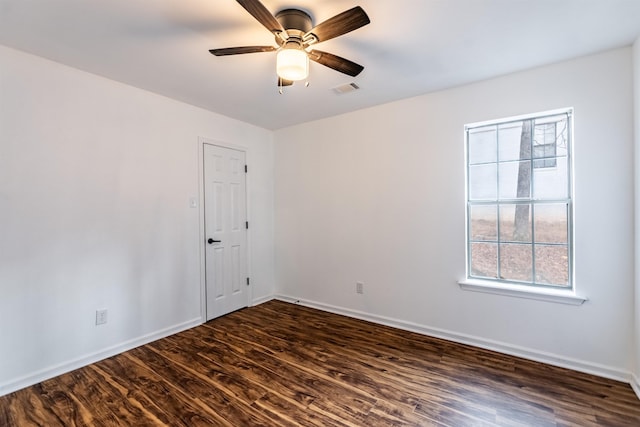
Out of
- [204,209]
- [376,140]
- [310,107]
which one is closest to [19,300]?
[204,209]

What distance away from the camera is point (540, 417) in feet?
6.00

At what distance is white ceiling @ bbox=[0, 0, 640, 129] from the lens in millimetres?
1727

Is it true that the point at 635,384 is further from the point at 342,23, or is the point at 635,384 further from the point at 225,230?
the point at 225,230

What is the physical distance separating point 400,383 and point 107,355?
8.36 feet

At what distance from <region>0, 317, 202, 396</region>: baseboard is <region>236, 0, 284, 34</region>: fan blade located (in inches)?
116

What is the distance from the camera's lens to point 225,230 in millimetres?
3686

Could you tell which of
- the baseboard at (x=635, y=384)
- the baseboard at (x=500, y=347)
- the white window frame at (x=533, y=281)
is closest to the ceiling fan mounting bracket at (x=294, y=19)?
the white window frame at (x=533, y=281)

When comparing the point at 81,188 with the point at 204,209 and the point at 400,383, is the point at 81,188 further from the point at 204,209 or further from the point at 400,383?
the point at 400,383

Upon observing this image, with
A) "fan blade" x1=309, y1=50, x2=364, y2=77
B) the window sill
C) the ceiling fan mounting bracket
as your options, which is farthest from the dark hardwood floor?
the ceiling fan mounting bracket

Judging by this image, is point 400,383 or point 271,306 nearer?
point 400,383

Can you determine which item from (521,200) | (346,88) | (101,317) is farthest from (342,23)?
(101,317)

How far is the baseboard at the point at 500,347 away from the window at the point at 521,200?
0.58 m

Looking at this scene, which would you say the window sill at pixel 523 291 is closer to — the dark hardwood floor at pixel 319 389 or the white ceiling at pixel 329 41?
the dark hardwood floor at pixel 319 389

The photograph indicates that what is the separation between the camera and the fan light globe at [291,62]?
1745 mm
